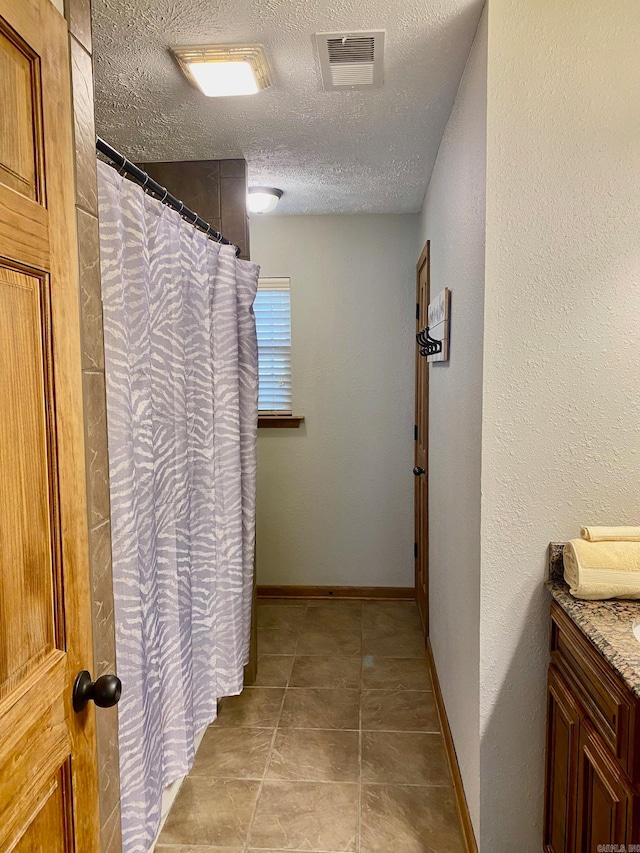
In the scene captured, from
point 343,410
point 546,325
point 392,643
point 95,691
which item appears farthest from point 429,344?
point 95,691

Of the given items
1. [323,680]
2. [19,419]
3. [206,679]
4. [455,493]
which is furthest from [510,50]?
[323,680]

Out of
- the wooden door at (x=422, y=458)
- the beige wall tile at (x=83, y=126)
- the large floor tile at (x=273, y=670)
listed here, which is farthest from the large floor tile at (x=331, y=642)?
the beige wall tile at (x=83, y=126)

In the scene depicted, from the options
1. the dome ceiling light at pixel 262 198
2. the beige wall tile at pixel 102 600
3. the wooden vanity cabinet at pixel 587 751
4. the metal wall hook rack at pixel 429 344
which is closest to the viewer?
the beige wall tile at pixel 102 600

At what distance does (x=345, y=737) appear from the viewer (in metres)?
2.53

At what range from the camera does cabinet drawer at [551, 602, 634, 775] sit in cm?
121

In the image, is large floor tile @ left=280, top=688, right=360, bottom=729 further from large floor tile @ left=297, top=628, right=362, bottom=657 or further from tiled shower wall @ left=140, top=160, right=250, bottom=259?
tiled shower wall @ left=140, top=160, right=250, bottom=259

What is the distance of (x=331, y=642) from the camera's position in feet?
11.2

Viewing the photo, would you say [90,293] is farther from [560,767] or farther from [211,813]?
[211,813]

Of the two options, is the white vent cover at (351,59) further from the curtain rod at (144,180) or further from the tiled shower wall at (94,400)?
the tiled shower wall at (94,400)

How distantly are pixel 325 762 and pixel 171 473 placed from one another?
140 centimetres

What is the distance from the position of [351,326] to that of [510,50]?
7.80 feet

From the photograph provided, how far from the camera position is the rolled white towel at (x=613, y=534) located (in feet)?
5.10

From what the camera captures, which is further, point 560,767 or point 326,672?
point 326,672

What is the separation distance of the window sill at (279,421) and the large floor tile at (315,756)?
6.20 ft
